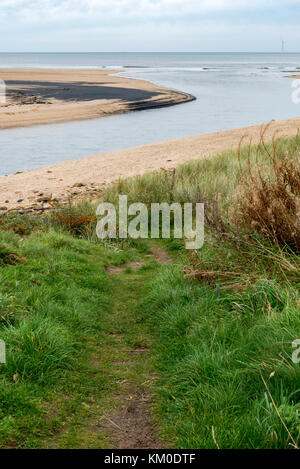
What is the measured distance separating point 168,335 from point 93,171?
11783 mm

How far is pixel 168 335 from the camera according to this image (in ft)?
15.5

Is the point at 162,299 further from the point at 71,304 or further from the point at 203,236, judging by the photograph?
the point at 203,236

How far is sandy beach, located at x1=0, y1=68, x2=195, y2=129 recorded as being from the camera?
99.6ft

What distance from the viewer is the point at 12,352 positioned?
3902 millimetres

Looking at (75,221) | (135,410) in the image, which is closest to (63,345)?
(135,410)

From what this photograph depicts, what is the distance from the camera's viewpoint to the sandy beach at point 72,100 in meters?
30.4

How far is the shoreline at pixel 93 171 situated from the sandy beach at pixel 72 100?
11.3m

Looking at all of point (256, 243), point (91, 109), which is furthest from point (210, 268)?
point (91, 109)

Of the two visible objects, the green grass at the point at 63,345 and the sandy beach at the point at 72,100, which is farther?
the sandy beach at the point at 72,100

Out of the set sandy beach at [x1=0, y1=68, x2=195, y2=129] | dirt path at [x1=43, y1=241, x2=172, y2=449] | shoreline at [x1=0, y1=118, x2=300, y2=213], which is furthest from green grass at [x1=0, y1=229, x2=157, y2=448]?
sandy beach at [x1=0, y1=68, x2=195, y2=129]

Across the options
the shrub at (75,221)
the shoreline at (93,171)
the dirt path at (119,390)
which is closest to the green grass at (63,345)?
the dirt path at (119,390)

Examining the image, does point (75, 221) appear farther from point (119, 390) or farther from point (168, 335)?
point (119, 390)

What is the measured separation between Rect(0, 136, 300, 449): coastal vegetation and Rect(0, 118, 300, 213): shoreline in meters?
4.04

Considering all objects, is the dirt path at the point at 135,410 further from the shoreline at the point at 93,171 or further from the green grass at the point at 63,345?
the shoreline at the point at 93,171
